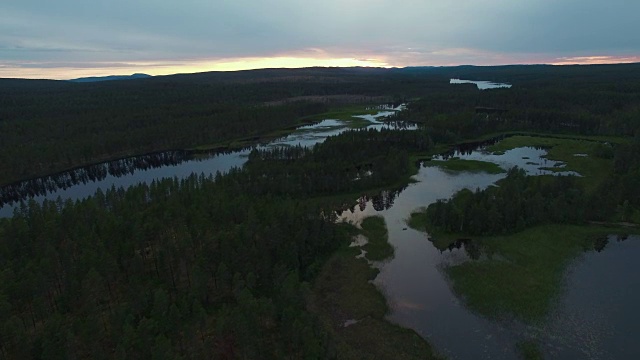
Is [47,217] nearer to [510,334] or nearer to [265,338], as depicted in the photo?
[265,338]

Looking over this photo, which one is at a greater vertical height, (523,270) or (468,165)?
(468,165)

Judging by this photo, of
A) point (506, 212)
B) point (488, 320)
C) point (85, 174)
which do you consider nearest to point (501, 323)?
point (488, 320)

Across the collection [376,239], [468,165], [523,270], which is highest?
[468,165]

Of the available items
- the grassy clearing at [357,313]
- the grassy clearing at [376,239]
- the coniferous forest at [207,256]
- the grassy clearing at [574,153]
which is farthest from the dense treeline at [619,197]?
the grassy clearing at [357,313]

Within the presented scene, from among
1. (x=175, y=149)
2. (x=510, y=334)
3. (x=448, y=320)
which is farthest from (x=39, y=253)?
(x=175, y=149)

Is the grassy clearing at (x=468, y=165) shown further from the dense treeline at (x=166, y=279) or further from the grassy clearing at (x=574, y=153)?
the dense treeline at (x=166, y=279)

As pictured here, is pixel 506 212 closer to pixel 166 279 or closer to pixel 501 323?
pixel 501 323

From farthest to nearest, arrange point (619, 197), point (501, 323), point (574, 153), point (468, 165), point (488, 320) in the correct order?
point (574, 153) → point (468, 165) → point (619, 197) → point (488, 320) → point (501, 323)
